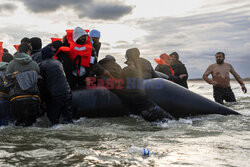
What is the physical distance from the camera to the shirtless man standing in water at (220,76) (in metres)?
9.34

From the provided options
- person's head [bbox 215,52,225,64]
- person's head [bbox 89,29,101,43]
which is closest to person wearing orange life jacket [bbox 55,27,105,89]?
person's head [bbox 89,29,101,43]

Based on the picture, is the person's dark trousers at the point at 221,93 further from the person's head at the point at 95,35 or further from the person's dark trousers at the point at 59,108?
the person's dark trousers at the point at 59,108

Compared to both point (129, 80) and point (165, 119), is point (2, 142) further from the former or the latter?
point (165, 119)

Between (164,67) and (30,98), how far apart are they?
5.28 meters

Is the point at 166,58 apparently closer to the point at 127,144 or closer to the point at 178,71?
the point at 178,71

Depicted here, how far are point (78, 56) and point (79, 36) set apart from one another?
18.0 inches

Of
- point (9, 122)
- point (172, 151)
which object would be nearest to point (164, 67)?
point (9, 122)

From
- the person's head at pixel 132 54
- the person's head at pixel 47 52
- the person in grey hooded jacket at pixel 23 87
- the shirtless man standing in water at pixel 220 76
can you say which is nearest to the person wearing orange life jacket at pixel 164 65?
the shirtless man standing in water at pixel 220 76

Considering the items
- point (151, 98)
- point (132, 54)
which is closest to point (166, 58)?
point (151, 98)

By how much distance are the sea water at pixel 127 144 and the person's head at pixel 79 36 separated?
1922mm

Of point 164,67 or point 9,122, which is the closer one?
point 9,122

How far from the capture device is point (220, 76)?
936 cm

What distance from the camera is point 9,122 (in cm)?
588

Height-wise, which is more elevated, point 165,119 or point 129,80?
point 129,80
